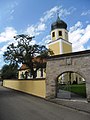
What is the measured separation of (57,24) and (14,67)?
22366 mm

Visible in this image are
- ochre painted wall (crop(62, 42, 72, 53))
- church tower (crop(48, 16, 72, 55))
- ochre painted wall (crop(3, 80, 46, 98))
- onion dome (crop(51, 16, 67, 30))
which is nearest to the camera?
ochre painted wall (crop(3, 80, 46, 98))

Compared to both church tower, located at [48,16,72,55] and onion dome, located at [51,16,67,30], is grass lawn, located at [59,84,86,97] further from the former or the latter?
onion dome, located at [51,16,67,30]

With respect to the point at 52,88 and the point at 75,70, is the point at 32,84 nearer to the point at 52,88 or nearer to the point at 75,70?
the point at 52,88

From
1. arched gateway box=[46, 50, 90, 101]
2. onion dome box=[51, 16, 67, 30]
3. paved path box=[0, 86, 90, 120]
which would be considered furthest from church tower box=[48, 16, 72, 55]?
paved path box=[0, 86, 90, 120]

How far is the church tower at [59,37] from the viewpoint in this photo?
47241 mm

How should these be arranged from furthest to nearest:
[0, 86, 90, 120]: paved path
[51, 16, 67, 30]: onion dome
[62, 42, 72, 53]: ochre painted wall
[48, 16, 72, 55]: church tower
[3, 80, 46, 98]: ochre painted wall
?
[51, 16, 67, 30]: onion dome
[62, 42, 72, 53]: ochre painted wall
[48, 16, 72, 55]: church tower
[3, 80, 46, 98]: ochre painted wall
[0, 86, 90, 120]: paved path

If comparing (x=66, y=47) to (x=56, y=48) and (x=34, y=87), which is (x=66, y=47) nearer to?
(x=56, y=48)

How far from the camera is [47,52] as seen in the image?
29453 mm

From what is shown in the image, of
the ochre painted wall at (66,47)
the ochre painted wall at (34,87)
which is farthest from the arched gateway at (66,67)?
the ochre painted wall at (66,47)

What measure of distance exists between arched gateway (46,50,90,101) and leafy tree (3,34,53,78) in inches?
→ 430

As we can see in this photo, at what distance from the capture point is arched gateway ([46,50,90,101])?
15.3 m

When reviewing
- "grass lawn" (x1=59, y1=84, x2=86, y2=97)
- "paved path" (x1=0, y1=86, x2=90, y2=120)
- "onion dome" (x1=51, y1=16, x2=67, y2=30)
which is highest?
"onion dome" (x1=51, y1=16, x2=67, y2=30)

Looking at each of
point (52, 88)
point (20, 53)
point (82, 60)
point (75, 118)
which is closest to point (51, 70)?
point (52, 88)

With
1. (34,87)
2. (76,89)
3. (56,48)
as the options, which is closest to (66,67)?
(34,87)
